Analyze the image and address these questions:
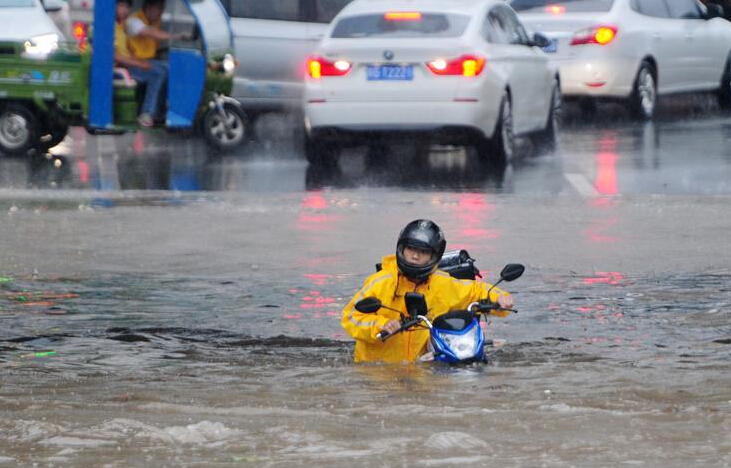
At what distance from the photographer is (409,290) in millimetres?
8312

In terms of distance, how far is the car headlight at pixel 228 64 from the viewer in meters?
18.8

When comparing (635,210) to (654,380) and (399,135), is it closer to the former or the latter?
(399,135)

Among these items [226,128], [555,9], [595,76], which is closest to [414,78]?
[226,128]

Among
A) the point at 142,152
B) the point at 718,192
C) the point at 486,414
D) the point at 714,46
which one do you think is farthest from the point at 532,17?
the point at 486,414

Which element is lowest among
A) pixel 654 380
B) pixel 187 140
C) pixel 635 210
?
pixel 187 140

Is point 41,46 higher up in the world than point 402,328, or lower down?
lower down

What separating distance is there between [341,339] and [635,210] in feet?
16.0

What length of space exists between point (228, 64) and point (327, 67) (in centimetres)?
283

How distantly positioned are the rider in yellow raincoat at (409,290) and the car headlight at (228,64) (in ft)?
→ 34.7

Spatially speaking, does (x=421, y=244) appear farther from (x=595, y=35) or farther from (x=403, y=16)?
(x=595, y=35)

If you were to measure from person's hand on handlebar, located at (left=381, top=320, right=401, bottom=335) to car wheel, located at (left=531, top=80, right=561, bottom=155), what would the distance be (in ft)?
34.9

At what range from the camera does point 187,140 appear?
20.2 metres

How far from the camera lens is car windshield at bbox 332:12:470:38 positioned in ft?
53.2

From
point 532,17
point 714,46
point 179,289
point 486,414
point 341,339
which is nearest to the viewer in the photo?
point 486,414
